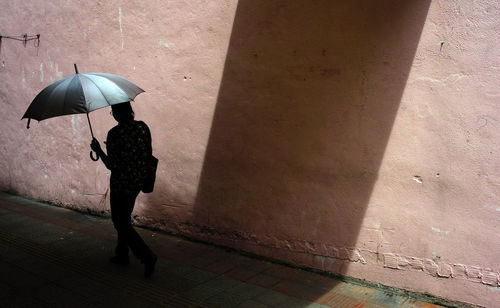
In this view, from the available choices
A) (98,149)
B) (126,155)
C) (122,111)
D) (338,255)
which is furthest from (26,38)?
(338,255)

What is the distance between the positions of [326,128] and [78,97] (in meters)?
2.39

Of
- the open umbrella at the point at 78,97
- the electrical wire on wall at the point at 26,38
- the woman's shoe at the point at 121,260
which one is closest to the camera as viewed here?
the open umbrella at the point at 78,97

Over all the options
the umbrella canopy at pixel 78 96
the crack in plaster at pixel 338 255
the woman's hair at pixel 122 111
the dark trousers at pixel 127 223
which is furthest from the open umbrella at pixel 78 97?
the crack in plaster at pixel 338 255

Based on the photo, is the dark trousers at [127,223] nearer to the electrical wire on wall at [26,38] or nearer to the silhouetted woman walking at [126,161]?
the silhouetted woman walking at [126,161]

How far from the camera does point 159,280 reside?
395cm

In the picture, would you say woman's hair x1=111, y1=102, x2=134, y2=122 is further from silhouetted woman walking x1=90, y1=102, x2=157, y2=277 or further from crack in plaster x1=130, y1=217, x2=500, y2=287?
crack in plaster x1=130, y1=217, x2=500, y2=287

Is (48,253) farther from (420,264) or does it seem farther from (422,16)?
(422,16)

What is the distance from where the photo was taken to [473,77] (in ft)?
11.6

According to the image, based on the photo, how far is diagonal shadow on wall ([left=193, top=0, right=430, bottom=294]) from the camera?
393cm

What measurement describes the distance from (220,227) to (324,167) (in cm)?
155

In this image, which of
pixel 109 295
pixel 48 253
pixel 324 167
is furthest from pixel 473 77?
pixel 48 253

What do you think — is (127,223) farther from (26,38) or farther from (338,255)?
(26,38)

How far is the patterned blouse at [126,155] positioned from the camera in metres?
3.75

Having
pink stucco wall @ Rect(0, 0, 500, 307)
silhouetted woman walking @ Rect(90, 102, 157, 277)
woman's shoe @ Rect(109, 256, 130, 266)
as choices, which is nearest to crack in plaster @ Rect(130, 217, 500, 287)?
pink stucco wall @ Rect(0, 0, 500, 307)
